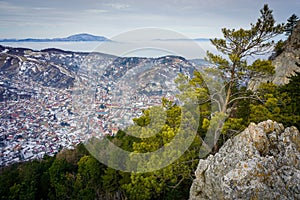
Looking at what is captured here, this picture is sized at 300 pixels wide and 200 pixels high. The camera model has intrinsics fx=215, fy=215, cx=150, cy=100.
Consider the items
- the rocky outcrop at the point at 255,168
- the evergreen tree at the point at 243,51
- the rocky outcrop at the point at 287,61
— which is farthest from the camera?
the rocky outcrop at the point at 287,61

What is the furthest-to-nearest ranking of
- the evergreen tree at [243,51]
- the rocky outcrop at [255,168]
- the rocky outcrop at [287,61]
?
the rocky outcrop at [287,61] < the evergreen tree at [243,51] < the rocky outcrop at [255,168]

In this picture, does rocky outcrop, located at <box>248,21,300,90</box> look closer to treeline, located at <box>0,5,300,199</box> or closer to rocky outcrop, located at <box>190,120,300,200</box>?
treeline, located at <box>0,5,300,199</box>

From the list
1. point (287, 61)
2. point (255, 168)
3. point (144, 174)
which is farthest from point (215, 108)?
point (287, 61)

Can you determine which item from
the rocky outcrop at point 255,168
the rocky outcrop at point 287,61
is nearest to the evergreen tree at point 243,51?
the rocky outcrop at point 255,168

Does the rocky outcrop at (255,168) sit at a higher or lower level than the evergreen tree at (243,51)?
lower

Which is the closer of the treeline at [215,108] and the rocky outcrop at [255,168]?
the rocky outcrop at [255,168]

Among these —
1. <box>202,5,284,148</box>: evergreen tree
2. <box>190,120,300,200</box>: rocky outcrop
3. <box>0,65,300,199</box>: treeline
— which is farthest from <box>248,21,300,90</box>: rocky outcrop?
<box>190,120,300,200</box>: rocky outcrop

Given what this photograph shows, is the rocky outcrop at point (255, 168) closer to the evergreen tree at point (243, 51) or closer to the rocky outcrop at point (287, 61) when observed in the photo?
the evergreen tree at point (243, 51)

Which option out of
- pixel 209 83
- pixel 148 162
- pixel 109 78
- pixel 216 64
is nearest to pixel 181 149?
pixel 148 162

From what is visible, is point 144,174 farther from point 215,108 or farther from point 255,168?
point 215,108
